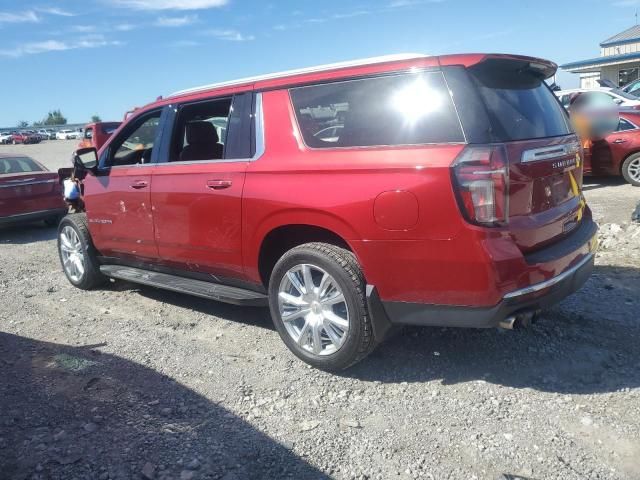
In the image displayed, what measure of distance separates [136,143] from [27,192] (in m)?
5.31

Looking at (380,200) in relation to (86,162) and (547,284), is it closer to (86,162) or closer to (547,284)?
(547,284)

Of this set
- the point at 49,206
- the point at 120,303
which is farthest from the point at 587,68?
the point at 120,303

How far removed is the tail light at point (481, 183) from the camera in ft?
9.61

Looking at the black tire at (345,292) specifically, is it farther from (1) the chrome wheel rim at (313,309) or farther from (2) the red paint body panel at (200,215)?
(2) the red paint body panel at (200,215)

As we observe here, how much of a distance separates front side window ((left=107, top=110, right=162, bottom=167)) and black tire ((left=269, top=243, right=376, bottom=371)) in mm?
2047

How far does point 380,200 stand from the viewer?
317 centimetres

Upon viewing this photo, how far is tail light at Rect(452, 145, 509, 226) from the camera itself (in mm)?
2930

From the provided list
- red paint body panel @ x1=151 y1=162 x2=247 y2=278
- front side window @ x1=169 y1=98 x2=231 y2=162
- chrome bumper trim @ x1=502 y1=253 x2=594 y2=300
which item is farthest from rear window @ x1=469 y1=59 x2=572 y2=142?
front side window @ x1=169 y1=98 x2=231 y2=162

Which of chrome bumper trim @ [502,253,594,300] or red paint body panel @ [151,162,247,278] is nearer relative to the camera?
chrome bumper trim @ [502,253,594,300]

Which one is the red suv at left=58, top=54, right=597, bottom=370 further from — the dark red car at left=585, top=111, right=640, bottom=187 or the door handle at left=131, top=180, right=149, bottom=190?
the dark red car at left=585, top=111, right=640, bottom=187

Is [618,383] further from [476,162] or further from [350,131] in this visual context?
[350,131]

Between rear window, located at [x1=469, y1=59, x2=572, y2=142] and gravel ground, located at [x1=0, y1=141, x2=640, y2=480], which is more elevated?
rear window, located at [x1=469, y1=59, x2=572, y2=142]

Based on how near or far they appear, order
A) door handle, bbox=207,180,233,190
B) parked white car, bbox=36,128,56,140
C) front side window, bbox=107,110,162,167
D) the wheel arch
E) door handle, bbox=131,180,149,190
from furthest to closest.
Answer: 1. parked white car, bbox=36,128,56,140
2. front side window, bbox=107,110,162,167
3. door handle, bbox=131,180,149,190
4. door handle, bbox=207,180,233,190
5. the wheel arch

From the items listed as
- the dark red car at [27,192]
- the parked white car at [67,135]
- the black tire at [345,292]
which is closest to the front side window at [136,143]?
the black tire at [345,292]
